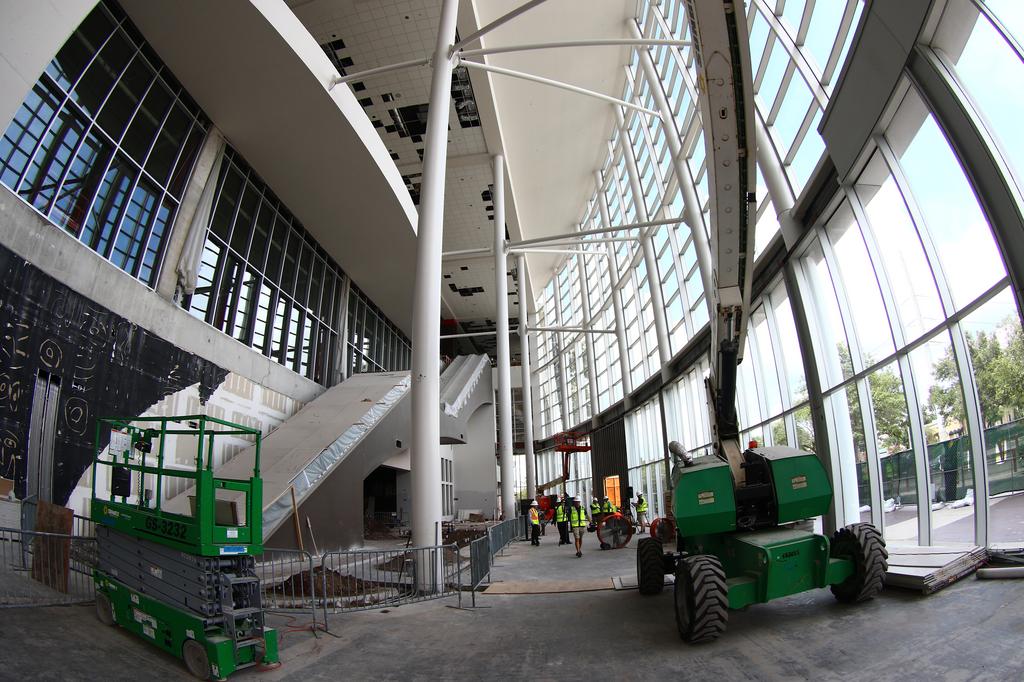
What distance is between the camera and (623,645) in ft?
20.2

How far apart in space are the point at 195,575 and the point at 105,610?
2424 mm

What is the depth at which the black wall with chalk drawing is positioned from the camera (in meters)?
9.47

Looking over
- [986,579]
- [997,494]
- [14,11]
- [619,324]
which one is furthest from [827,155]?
[619,324]

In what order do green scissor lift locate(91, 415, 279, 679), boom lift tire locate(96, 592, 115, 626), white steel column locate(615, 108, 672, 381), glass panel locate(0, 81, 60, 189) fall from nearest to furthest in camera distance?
green scissor lift locate(91, 415, 279, 679), boom lift tire locate(96, 592, 115, 626), glass panel locate(0, 81, 60, 189), white steel column locate(615, 108, 672, 381)

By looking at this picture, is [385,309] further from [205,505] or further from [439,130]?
[205,505]

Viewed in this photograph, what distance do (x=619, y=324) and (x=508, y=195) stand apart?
31.6 feet

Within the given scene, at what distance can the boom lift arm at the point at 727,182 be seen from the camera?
5.29 metres

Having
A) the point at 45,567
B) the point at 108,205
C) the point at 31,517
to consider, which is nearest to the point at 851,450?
the point at 45,567

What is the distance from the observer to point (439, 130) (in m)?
13.5

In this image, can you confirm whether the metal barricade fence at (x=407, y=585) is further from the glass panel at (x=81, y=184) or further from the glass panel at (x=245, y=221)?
the glass panel at (x=245, y=221)

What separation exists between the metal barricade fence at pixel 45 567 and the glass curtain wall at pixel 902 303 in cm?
1230

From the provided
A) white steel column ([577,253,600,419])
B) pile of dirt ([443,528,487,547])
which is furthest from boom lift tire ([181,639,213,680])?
white steel column ([577,253,600,419])

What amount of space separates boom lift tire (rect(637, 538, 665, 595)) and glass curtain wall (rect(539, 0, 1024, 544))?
4.27 metres

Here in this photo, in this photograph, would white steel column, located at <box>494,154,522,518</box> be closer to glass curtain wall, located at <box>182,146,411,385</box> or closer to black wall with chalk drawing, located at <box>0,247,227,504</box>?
glass curtain wall, located at <box>182,146,411,385</box>
